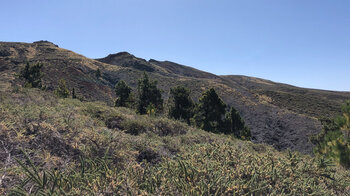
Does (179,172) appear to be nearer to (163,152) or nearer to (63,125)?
(163,152)

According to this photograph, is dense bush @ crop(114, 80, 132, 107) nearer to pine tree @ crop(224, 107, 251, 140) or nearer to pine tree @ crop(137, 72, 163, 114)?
pine tree @ crop(137, 72, 163, 114)

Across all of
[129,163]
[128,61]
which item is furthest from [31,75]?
[128,61]

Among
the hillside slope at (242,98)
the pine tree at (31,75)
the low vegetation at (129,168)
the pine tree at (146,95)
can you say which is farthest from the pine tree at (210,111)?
the pine tree at (31,75)

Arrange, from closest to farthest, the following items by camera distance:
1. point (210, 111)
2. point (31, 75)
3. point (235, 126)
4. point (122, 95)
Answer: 1. point (210, 111)
2. point (235, 126)
3. point (31, 75)
4. point (122, 95)

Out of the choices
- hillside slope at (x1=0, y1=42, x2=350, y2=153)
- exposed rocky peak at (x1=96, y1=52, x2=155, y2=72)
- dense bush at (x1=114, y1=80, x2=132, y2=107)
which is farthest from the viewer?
exposed rocky peak at (x1=96, y1=52, x2=155, y2=72)

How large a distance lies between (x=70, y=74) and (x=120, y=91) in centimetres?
2125

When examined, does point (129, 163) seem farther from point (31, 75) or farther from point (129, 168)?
point (31, 75)

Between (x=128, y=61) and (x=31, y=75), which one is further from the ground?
(x=128, y=61)

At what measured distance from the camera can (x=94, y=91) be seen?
39531 millimetres

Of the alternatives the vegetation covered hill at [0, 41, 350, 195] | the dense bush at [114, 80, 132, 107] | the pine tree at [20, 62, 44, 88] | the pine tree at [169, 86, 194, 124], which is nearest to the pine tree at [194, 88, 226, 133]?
the pine tree at [169, 86, 194, 124]

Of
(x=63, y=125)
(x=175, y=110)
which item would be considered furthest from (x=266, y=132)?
(x=63, y=125)

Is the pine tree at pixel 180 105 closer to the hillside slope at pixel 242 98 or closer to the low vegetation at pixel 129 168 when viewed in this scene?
the hillside slope at pixel 242 98

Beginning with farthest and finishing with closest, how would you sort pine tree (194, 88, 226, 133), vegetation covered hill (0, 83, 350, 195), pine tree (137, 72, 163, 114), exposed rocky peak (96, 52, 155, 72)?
exposed rocky peak (96, 52, 155, 72)
pine tree (137, 72, 163, 114)
pine tree (194, 88, 226, 133)
vegetation covered hill (0, 83, 350, 195)

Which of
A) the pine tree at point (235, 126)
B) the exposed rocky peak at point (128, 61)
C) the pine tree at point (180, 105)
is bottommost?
the pine tree at point (235, 126)
